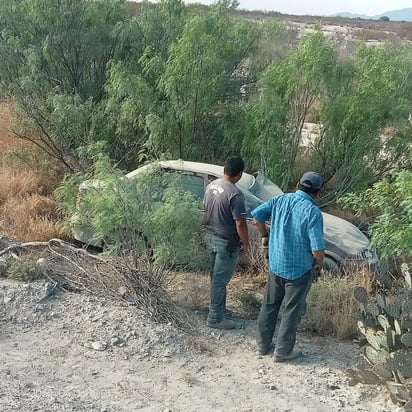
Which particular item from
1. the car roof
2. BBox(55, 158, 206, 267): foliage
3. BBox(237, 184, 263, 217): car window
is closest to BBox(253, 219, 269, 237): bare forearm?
BBox(55, 158, 206, 267): foliage

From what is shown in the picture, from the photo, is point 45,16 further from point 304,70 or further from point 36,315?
point 36,315

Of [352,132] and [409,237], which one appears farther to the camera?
[352,132]

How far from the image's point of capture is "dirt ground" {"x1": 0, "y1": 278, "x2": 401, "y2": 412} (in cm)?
559

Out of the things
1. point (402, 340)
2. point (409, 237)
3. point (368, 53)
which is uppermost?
point (368, 53)

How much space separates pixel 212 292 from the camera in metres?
7.09

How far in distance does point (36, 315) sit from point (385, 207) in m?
3.73

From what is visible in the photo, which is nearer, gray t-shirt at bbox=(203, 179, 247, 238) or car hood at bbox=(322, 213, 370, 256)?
gray t-shirt at bbox=(203, 179, 247, 238)

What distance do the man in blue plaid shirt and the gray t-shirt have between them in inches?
15.8

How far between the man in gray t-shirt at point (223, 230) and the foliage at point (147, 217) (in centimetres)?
29

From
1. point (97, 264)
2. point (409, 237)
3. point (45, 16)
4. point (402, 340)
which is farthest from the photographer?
point (45, 16)

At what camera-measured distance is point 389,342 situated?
5.86 metres

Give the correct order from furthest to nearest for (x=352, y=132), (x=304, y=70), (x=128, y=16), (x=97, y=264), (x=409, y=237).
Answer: (x=128, y=16) < (x=352, y=132) < (x=304, y=70) < (x=97, y=264) < (x=409, y=237)

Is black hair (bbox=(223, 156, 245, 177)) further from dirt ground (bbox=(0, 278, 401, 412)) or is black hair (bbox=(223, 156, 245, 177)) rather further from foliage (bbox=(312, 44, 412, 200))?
foliage (bbox=(312, 44, 412, 200))

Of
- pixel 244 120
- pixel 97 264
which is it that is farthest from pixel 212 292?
pixel 244 120
